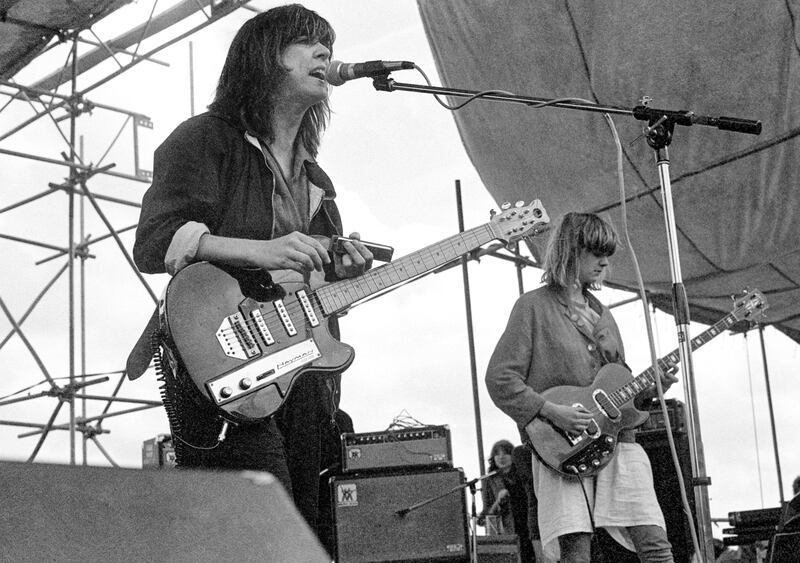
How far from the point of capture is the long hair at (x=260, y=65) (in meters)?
2.47

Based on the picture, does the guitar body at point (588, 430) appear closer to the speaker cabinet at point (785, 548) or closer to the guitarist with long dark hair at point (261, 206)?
the speaker cabinet at point (785, 548)

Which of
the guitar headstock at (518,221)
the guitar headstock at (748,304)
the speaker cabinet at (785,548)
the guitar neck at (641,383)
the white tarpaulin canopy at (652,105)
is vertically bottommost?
the speaker cabinet at (785,548)

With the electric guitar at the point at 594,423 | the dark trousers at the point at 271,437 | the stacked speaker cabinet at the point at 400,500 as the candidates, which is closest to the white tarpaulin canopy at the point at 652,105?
the stacked speaker cabinet at the point at 400,500

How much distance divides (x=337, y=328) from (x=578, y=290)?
160cm

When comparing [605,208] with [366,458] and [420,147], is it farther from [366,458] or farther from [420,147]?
[366,458]

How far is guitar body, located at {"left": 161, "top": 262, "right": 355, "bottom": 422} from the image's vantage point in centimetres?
216

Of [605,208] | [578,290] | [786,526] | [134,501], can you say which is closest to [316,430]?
[134,501]

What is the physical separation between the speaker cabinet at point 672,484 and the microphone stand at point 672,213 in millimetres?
2083

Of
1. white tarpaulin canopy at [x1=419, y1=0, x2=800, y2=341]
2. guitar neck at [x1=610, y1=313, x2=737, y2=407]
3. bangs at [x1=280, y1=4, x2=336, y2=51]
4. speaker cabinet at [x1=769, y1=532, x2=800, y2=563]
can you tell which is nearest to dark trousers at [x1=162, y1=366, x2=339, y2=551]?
bangs at [x1=280, y1=4, x2=336, y2=51]

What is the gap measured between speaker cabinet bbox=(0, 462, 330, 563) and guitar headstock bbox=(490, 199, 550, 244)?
2.29m

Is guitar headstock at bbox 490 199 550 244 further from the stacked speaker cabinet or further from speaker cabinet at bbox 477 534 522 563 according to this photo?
speaker cabinet at bbox 477 534 522 563

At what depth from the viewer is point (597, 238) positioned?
12.2 feet

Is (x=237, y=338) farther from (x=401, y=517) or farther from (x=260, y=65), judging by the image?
(x=401, y=517)

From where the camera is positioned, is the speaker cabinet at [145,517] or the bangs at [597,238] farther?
the bangs at [597,238]
